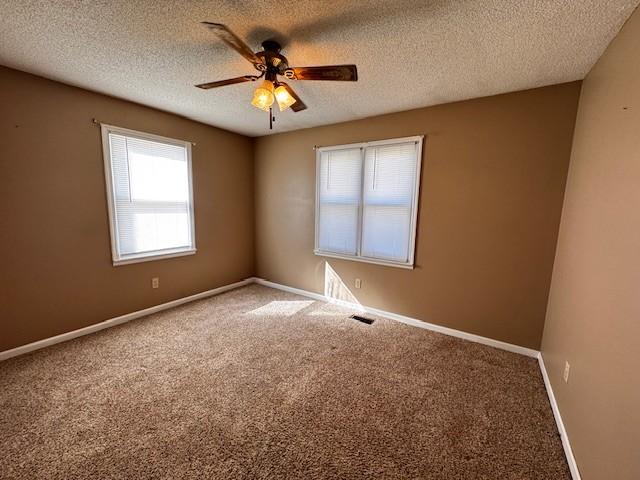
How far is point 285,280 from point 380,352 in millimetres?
2125

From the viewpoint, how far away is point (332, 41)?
174 centimetres

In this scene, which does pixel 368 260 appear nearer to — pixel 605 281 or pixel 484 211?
pixel 484 211

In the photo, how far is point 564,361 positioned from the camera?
5.78ft

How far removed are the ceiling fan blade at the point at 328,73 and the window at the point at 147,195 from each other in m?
2.19

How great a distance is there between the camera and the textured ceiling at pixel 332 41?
143 centimetres

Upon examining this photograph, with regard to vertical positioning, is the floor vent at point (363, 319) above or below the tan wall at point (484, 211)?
below

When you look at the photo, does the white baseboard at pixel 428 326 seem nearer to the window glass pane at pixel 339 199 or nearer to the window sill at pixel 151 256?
the window glass pane at pixel 339 199

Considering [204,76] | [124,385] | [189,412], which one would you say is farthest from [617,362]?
[204,76]

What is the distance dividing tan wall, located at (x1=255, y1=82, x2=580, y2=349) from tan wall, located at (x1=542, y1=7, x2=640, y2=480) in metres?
0.30

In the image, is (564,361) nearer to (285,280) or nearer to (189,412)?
(189,412)

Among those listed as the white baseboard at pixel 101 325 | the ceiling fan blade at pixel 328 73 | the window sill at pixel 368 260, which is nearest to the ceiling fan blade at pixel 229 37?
the ceiling fan blade at pixel 328 73

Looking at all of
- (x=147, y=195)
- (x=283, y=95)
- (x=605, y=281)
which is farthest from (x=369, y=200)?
(x=147, y=195)

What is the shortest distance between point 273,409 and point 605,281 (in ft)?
6.72

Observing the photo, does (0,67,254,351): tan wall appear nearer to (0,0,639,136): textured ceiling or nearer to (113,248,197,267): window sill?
(113,248,197,267): window sill
